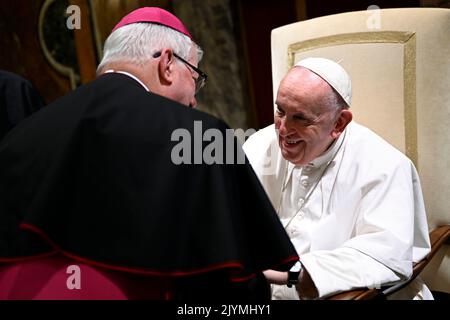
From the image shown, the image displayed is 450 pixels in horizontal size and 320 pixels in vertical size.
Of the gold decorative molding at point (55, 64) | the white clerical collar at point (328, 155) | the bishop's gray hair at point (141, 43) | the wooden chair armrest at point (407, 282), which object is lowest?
the wooden chair armrest at point (407, 282)

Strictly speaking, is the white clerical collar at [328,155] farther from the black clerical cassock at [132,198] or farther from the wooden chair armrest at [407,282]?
the black clerical cassock at [132,198]

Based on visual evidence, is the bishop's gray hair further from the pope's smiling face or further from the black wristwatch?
the black wristwatch

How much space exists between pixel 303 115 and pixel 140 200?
1.31m

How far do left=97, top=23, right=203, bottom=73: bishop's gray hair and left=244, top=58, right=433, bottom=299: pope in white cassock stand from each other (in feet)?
2.66

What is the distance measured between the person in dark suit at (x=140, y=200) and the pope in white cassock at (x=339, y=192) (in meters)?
0.82

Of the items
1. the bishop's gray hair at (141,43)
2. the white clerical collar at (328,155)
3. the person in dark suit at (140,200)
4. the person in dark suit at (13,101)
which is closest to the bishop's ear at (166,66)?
the bishop's gray hair at (141,43)

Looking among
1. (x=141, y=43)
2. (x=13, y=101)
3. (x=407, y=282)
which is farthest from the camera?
(x=13, y=101)

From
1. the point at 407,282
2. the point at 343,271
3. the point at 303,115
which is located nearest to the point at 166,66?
the point at 303,115

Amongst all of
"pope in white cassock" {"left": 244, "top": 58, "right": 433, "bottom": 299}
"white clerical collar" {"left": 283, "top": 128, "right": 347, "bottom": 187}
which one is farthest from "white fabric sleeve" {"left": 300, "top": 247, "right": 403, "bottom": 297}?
→ "white clerical collar" {"left": 283, "top": 128, "right": 347, "bottom": 187}

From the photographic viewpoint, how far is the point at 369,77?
355cm

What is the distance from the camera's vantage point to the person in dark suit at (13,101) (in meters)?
3.76

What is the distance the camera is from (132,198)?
2006 millimetres

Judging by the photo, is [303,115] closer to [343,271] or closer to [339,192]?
[339,192]
